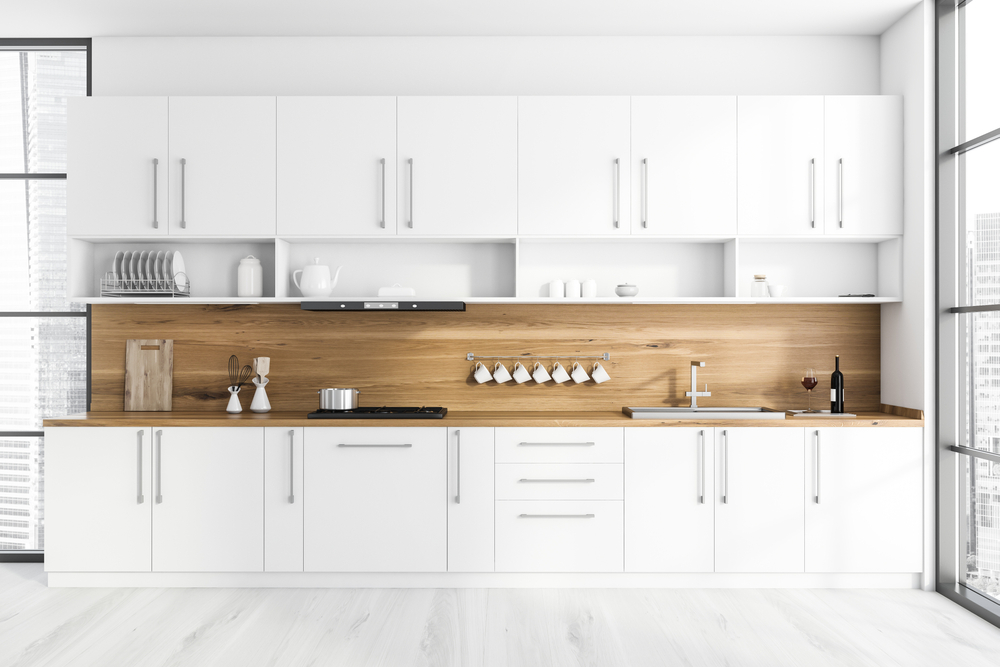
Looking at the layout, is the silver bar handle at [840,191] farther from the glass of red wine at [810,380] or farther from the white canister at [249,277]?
the white canister at [249,277]

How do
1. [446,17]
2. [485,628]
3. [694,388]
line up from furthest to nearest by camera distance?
[694,388], [446,17], [485,628]

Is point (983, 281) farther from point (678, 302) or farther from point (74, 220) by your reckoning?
point (74, 220)

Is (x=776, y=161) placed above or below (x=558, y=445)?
above

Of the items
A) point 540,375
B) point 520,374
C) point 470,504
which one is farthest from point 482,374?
point 470,504

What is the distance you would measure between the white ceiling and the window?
1.06 feet

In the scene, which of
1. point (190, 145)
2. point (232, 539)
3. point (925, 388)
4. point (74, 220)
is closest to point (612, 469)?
point (925, 388)

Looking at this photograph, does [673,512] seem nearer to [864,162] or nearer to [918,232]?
[918,232]

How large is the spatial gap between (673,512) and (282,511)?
75.3 inches

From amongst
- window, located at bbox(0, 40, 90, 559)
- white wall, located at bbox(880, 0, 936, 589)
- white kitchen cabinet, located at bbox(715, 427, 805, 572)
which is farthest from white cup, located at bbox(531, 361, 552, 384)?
window, located at bbox(0, 40, 90, 559)

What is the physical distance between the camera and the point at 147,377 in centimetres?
357

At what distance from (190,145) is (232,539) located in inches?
79.3

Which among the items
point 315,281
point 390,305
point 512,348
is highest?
point 315,281

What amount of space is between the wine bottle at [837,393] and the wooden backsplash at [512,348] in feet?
0.55

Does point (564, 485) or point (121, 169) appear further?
point (121, 169)
